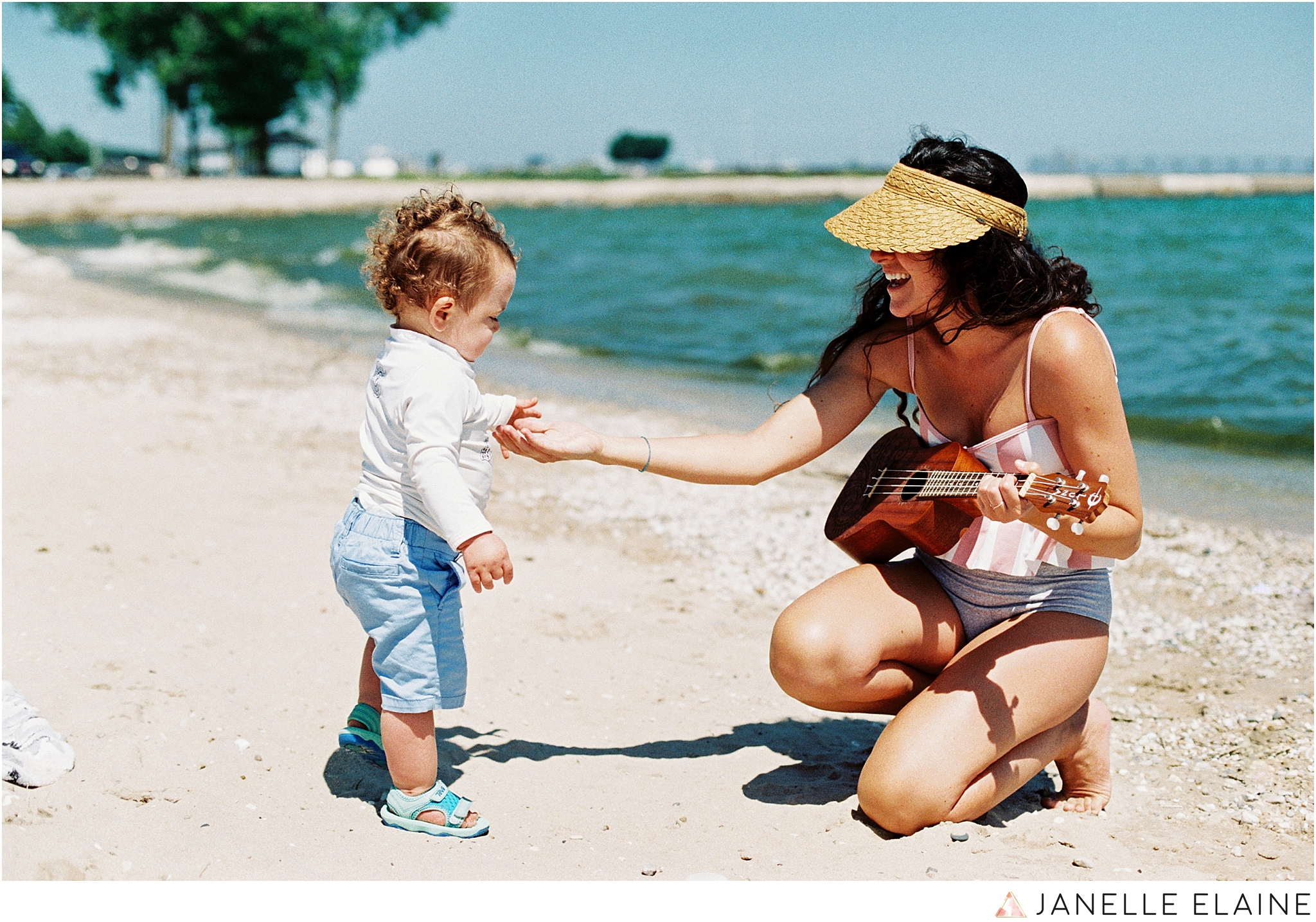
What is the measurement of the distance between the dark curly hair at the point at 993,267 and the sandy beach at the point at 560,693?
135 cm

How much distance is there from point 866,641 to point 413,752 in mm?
1224

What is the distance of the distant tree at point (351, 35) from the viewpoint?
174 ft

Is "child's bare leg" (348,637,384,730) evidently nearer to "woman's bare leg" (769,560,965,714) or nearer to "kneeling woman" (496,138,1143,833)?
"kneeling woman" (496,138,1143,833)

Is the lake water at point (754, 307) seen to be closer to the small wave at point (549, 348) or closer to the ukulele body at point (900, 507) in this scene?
the small wave at point (549, 348)

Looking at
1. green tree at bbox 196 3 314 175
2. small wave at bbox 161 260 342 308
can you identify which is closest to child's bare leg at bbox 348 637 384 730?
small wave at bbox 161 260 342 308

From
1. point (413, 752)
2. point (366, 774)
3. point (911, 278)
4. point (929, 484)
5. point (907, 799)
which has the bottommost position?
point (366, 774)

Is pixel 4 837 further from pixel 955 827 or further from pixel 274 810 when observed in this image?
pixel 955 827

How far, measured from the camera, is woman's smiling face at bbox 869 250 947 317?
2.92 meters

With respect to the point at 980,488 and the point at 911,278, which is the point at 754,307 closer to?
the point at 911,278

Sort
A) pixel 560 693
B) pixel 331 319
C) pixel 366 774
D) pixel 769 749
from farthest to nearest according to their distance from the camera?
pixel 331 319
pixel 560 693
pixel 769 749
pixel 366 774

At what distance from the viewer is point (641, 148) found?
10631 centimetres
